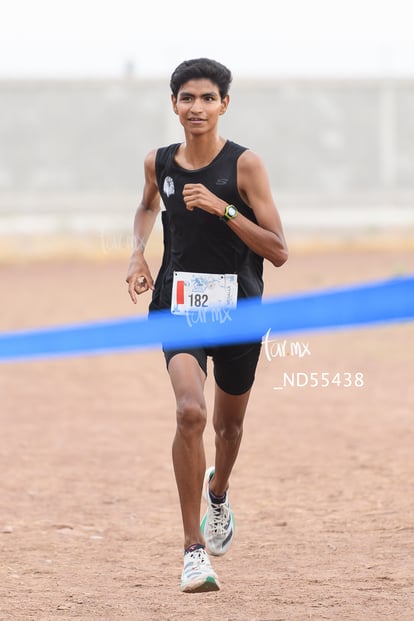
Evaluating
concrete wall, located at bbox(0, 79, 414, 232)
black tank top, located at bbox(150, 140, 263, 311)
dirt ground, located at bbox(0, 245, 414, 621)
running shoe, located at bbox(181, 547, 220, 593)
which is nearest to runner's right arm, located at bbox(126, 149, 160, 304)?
black tank top, located at bbox(150, 140, 263, 311)

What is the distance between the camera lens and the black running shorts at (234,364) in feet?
18.1

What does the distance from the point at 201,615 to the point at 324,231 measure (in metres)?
23.1

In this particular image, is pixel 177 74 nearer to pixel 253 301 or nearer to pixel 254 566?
pixel 253 301

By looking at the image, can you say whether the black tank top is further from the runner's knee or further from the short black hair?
the runner's knee

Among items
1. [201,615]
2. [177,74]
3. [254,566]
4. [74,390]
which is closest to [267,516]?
→ [254,566]

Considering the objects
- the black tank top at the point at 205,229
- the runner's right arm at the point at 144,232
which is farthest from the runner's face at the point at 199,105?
the runner's right arm at the point at 144,232

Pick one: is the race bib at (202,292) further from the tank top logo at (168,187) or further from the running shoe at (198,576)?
the running shoe at (198,576)

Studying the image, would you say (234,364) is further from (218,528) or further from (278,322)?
(218,528)

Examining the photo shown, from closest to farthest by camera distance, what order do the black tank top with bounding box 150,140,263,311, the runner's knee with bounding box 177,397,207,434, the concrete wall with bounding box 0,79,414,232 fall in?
the runner's knee with bounding box 177,397,207,434 < the black tank top with bounding box 150,140,263,311 < the concrete wall with bounding box 0,79,414,232

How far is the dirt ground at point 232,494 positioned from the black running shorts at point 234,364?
92 cm

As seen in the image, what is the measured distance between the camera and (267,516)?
7262mm

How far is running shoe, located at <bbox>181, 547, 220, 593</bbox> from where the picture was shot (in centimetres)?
494

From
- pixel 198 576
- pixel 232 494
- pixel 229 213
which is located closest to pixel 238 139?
pixel 232 494

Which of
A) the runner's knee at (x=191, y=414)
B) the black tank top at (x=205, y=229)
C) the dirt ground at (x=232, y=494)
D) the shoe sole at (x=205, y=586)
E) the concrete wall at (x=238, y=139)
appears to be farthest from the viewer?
the concrete wall at (x=238, y=139)
